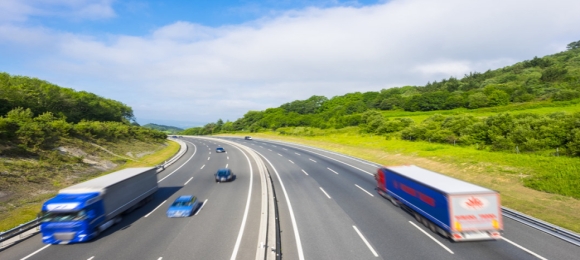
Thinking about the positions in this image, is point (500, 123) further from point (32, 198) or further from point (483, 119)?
point (32, 198)

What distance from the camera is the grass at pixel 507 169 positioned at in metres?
17.5

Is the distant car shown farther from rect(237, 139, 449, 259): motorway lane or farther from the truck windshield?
the truck windshield

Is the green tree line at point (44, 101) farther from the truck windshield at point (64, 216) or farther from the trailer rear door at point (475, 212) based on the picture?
the trailer rear door at point (475, 212)

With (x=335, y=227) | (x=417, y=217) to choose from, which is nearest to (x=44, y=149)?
(x=335, y=227)

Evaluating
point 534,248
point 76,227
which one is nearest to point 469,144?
point 534,248

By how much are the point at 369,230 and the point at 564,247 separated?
871 cm

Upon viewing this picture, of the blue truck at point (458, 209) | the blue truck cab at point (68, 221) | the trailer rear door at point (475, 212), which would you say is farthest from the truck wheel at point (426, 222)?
the blue truck cab at point (68, 221)

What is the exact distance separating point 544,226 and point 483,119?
36393mm

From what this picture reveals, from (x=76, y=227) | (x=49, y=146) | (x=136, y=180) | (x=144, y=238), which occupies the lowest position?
(x=144, y=238)

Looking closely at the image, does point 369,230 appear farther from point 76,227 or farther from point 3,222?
point 3,222

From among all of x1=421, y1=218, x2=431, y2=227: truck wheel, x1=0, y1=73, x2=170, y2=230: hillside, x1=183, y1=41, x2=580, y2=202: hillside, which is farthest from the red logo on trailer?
x1=0, y1=73, x2=170, y2=230: hillside

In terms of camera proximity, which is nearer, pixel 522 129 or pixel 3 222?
pixel 3 222

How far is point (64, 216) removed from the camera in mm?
15125

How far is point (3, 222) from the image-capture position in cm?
1762
